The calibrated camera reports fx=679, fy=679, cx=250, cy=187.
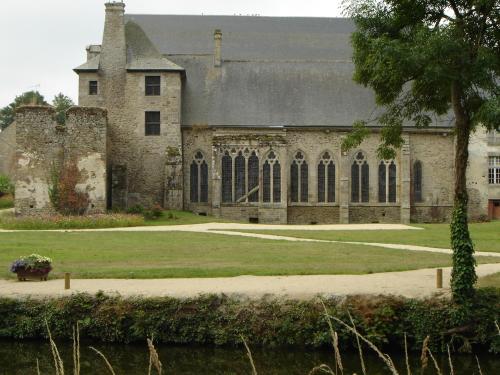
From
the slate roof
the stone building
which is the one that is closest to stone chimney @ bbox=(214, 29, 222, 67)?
the stone building

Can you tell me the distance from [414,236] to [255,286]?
15250mm

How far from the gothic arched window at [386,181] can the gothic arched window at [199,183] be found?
35.3ft

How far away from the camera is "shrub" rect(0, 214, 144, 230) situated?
31.9 metres

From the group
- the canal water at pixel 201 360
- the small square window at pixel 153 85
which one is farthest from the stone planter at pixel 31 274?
the small square window at pixel 153 85

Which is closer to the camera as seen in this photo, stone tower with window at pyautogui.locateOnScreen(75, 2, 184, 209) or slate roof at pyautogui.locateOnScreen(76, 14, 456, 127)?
stone tower with window at pyautogui.locateOnScreen(75, 2, 184, 209)

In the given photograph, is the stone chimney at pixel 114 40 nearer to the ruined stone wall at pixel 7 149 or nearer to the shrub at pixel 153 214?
the shrub at pixel 153 214

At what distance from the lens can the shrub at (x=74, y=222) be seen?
31.9m

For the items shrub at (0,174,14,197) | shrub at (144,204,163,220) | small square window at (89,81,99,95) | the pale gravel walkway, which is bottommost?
the pale gravel walkway

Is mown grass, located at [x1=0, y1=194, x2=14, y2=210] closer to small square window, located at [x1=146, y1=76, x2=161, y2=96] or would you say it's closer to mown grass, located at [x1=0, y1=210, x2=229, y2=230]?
mown grass, located at [x1=0, y1=210, x2=229, y2=230]

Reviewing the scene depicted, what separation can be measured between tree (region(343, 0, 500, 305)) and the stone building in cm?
2336

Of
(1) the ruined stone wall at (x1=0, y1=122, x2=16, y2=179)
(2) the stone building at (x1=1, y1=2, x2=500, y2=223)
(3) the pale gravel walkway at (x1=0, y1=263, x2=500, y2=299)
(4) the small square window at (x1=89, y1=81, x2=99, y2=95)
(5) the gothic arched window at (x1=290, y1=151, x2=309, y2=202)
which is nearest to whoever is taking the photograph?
(3) the pale gravel walkway at (x1=0, y1=263, x2=500, y2=299)

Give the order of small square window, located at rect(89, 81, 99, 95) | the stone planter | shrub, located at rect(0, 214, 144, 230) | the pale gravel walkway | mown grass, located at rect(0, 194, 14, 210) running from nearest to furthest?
the pale gravel walkway < the stone planter < shrub, located at rect(0, 214, 144, 230) < small square window, located at rect(89, 81, 99, 95) < mown grass, located at rect(0, 194, 14, 210)

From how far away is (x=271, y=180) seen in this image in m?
40.8

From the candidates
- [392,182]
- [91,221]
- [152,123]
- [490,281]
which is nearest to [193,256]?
[490,281]
